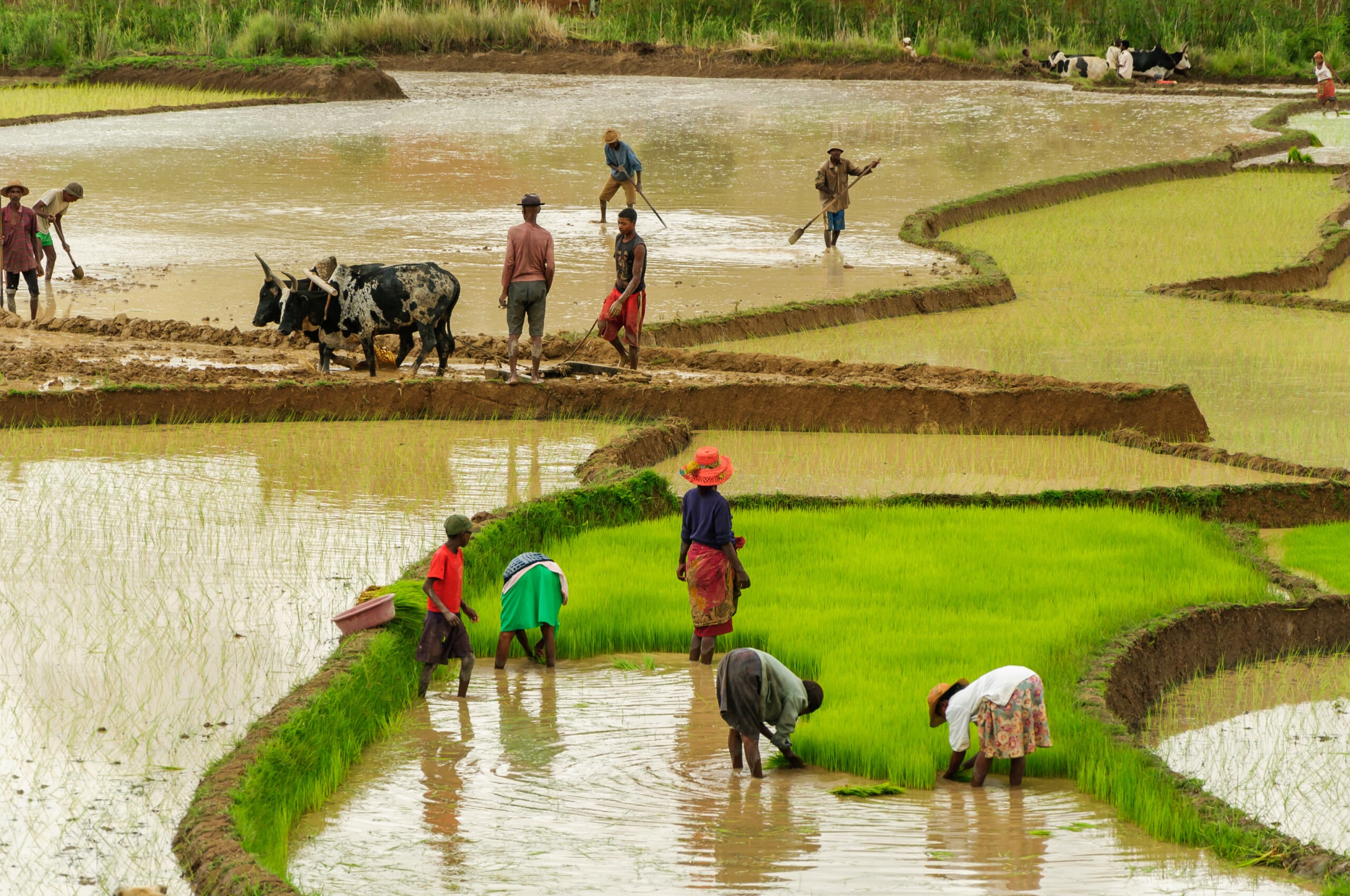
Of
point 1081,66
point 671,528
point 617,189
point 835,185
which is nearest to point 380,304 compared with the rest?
point 671,528

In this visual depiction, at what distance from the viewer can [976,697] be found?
567 centimetres

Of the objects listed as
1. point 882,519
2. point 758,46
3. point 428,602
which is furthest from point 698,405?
point 758,46

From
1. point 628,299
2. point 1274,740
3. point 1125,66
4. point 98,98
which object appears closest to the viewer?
point 1274,740

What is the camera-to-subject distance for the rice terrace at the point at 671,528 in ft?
17.7

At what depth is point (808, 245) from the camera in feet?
61.7

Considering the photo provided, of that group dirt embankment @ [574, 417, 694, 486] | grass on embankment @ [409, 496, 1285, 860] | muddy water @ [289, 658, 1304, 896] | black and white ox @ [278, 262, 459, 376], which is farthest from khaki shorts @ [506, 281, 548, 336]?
muddy water @ [289, 658, 1304, 896]

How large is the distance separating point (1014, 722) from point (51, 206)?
12088mm

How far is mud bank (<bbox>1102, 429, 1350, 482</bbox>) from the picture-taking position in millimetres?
10328

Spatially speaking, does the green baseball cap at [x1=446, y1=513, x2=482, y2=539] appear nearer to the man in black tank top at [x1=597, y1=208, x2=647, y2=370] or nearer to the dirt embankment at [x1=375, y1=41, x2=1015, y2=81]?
the man in black tank top at [x1=597, y1=208, x2=647, y2=370]

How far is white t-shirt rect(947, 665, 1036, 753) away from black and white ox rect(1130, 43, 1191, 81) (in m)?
34.6

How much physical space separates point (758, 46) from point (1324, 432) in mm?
28776

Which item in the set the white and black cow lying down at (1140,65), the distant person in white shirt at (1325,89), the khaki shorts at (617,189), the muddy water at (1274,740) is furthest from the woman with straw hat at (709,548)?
the white and black cow lying down at (1140,65)

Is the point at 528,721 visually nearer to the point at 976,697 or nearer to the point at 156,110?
the point at 976,697

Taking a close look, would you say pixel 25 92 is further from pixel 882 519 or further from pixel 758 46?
pixel 882 519
